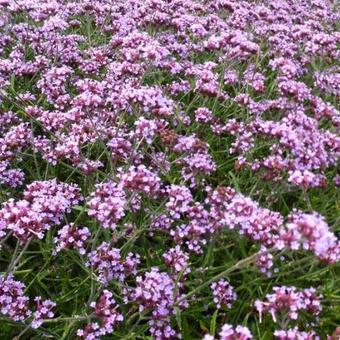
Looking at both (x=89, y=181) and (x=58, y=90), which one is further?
(x=58, y=90)

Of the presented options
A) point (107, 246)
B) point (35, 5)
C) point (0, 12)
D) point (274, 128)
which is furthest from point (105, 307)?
point (0, 12)

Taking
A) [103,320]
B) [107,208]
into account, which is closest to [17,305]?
[103,320]

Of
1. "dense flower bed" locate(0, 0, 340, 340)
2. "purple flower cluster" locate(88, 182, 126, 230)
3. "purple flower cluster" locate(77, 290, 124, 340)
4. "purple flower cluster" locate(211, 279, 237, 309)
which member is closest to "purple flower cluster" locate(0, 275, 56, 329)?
"dense flower bed" locate(0, 0, 340, 340)

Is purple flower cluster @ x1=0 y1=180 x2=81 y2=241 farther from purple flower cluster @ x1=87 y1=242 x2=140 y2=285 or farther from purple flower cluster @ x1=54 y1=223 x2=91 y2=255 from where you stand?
purple flower cluster @ x1=87 y1=242 x2=140 y2=285

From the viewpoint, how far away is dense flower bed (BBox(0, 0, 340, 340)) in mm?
2961

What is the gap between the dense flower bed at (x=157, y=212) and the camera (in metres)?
2.96

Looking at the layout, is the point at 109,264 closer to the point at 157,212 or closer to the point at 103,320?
the point at 103,320

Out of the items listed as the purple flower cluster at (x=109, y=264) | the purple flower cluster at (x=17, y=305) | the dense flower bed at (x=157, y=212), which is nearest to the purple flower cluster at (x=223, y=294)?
the dense flower bed at (x=157, y=212)

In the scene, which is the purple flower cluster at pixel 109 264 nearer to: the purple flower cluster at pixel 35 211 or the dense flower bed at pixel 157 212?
the dense flower bed at pixel 157 212

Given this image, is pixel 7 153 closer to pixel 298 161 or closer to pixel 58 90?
pixel 58 90

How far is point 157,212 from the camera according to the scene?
361cm

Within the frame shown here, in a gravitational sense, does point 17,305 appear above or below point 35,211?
below

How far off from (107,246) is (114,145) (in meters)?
0.87

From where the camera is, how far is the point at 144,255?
12.1ft
